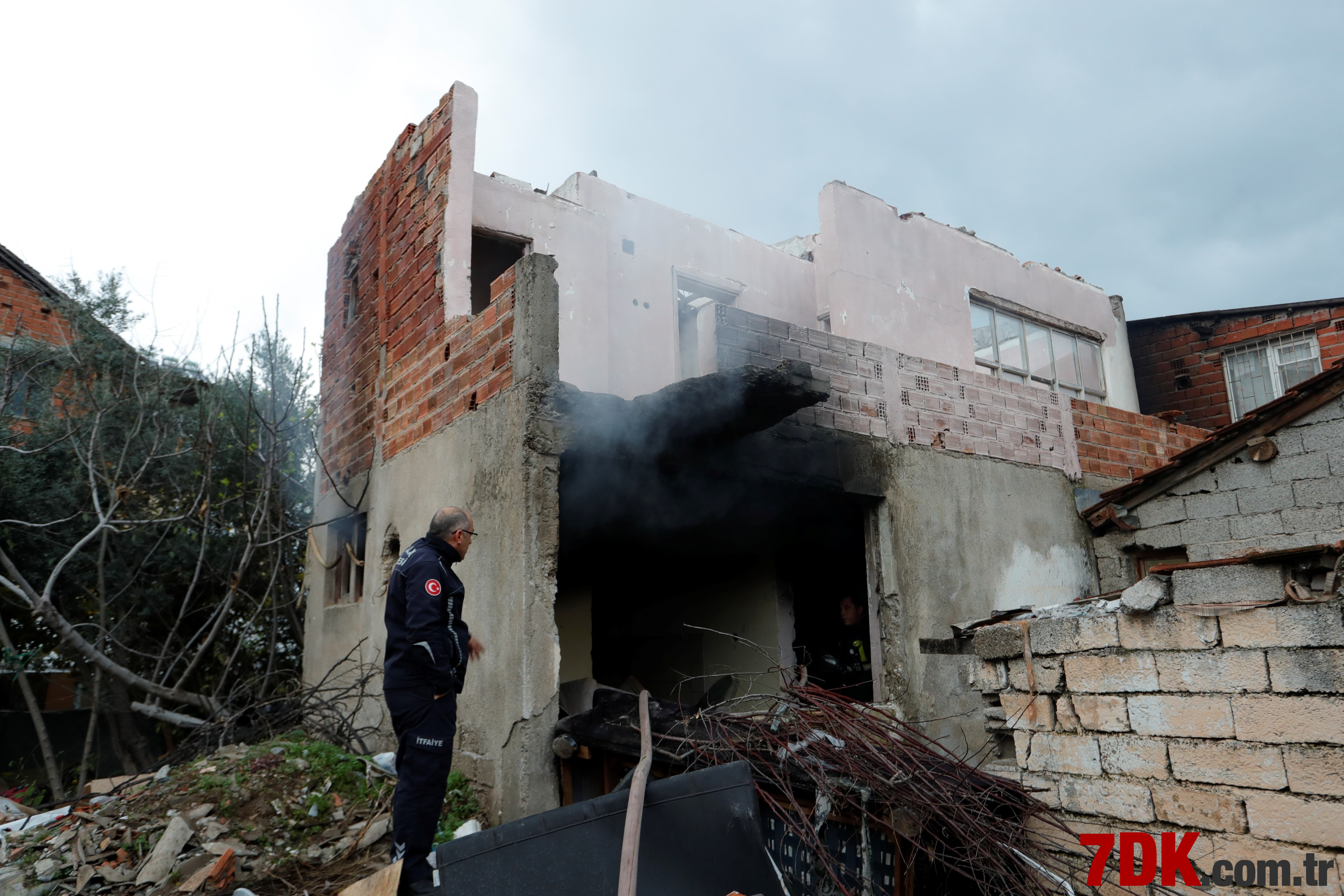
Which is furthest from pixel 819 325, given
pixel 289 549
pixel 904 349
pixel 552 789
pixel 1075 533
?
pixel 552 789

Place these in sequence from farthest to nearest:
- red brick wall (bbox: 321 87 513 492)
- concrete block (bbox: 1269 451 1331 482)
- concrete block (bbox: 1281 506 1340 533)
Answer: concrete block (bbox: 1269 451 1331 482) → concrete block (bbox: 1281 506 1340 533) → red brick wall (bbox: 321 87 513 492)

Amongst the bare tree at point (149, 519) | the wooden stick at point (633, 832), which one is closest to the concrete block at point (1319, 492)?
the wooden stick at point (633, 832)

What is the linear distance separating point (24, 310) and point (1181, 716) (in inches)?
549

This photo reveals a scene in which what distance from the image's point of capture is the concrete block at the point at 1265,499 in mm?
7578

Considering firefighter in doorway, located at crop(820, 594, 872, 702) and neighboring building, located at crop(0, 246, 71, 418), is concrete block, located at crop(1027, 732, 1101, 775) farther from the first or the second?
neighboring building, located at crop(0, 246, 71, 418)

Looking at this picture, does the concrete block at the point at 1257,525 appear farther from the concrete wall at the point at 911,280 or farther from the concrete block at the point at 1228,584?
the concrete block at the point at 1228,584

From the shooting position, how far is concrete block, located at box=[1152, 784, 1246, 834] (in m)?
3.86

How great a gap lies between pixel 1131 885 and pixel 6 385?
10.1 metres

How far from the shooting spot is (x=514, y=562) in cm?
504

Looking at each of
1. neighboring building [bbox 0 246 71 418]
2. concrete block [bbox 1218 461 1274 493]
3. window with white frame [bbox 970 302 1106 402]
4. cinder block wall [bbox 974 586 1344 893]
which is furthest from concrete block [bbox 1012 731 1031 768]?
neighboring building [bbox 0 246 71 418]

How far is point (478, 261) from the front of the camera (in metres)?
9.88

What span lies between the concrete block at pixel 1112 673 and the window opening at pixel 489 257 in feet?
21.0

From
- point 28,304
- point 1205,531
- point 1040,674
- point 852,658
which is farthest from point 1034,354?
point 28,304

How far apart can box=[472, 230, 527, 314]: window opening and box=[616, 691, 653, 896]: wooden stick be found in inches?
251
